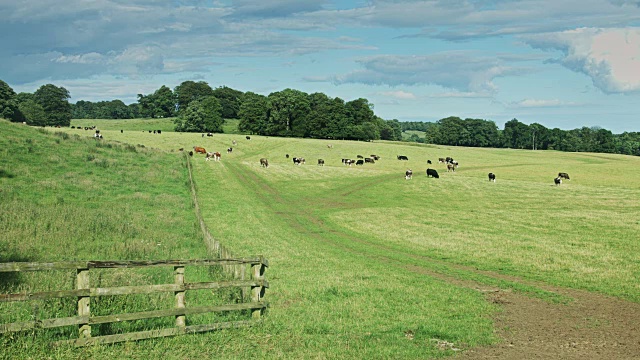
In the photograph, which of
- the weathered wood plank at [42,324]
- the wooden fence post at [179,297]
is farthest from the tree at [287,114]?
the weathered wood plank at [42,324]

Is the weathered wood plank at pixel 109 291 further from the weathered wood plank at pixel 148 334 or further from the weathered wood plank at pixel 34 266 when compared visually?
the weathered wood plank at pixel 148 334

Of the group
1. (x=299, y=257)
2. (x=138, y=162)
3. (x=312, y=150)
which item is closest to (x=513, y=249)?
(x=299, y=257)

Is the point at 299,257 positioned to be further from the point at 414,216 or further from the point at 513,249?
the point at 414,216

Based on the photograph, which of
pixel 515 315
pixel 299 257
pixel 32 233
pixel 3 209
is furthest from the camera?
pixel 3 209

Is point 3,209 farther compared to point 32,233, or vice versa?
point 3,209

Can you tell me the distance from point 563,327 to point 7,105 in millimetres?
151673

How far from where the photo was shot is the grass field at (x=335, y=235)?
13.9 m

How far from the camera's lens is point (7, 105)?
140 metres

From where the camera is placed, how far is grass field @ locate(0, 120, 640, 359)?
1387 centimetres

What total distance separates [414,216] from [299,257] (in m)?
20.8

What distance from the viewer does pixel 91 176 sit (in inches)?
1845

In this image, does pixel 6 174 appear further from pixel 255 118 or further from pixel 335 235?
pixel 255 118

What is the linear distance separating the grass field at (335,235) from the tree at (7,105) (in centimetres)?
8703

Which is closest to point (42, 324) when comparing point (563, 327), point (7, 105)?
point (563, 327)
